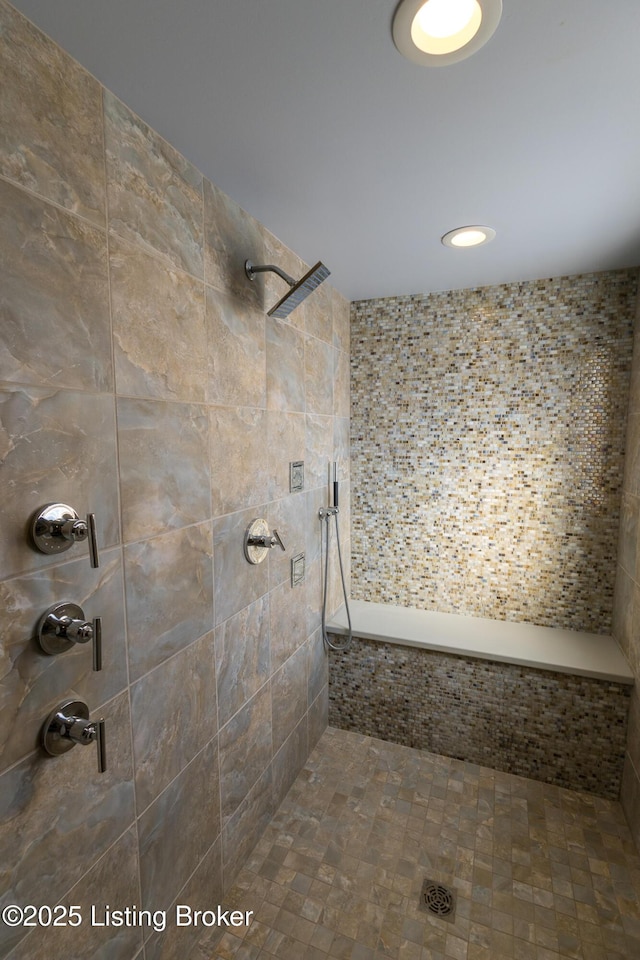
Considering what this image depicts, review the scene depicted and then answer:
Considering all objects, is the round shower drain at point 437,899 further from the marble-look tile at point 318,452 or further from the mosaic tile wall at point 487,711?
the marble-look tile at point 318,452

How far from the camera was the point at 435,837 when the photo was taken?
70.2 inches

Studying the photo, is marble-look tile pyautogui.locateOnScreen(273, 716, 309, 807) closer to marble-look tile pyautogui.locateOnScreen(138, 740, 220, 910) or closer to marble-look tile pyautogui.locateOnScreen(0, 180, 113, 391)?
marble-look tile pyautogui.locateOnScreen(138, 740, 220, 910)

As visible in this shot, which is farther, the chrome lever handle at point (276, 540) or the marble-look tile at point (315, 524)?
the marble-look tile at point (315, 524)

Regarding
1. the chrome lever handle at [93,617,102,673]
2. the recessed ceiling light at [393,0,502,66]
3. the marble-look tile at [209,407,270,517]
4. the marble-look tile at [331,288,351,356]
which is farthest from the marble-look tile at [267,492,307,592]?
the recessed ceiling light at [393,0,502,66]

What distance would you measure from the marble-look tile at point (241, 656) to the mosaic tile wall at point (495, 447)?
114cm

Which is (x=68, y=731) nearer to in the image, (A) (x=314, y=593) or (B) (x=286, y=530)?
(B) (x=286, y=530)

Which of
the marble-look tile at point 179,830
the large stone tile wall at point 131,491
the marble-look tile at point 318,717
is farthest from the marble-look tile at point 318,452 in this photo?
the marble-look tile at point 179,830

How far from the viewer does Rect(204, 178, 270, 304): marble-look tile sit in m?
1.32

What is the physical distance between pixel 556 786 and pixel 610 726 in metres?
0.41

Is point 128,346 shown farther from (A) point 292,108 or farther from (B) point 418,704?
(B) point 418,704

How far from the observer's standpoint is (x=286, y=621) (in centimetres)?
189

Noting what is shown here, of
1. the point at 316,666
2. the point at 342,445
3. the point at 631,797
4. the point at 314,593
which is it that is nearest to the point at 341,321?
the point at 342,445

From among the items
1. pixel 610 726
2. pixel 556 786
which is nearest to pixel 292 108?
pixel 610 726

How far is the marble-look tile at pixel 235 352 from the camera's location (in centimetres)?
135
